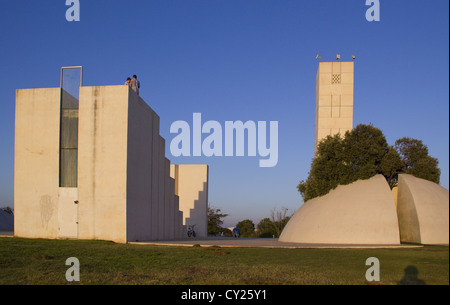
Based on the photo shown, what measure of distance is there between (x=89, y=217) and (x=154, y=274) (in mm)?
11385

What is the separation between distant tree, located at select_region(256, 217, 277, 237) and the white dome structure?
25.6m

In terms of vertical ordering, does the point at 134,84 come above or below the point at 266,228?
above

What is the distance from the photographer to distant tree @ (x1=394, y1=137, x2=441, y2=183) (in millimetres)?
18516

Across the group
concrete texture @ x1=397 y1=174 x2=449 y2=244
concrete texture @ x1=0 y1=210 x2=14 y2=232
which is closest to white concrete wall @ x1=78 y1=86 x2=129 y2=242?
concrete texture @ x1=397 y1=174 x2=449 y2=244

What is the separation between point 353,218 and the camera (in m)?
17.3

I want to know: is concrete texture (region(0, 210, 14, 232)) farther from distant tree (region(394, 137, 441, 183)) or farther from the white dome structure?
distant tree (region(394, 137, 441, 183))

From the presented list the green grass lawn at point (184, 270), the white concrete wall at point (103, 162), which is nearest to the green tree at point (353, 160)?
the green grass lawn at point (184, 270)

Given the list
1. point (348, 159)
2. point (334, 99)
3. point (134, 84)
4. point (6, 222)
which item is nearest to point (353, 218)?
point (348, 159)

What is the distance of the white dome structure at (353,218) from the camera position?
1677 centimetres

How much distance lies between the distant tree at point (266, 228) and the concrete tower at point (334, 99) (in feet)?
66.2

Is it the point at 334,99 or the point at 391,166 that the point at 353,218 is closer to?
the point at 391,166

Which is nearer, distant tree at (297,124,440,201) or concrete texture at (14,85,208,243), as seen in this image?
concrete texture at (14,85,208,243)

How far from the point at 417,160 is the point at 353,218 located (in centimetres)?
516

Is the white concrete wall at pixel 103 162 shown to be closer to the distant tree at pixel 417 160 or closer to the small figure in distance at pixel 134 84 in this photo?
the small figure in distance at pixel 134 84
